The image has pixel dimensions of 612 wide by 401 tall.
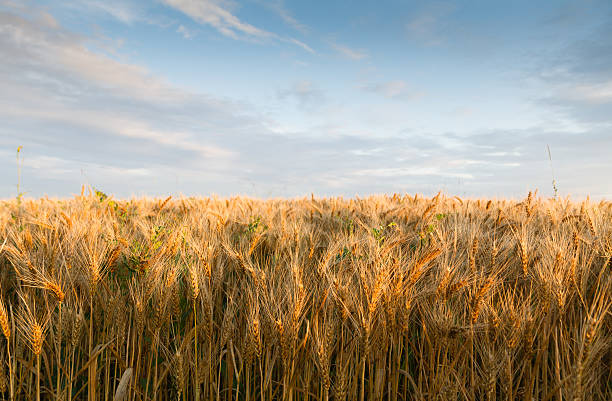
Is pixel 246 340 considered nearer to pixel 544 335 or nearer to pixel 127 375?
pixel 127 375

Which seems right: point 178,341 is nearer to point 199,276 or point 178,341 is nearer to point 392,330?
point 199,276

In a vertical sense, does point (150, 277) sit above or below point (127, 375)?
above

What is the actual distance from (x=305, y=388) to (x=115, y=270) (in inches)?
60.3

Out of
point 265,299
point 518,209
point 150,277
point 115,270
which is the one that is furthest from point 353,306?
point 518,209

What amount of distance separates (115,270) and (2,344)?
702 mm

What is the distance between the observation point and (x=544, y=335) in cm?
167

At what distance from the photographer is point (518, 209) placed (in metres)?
4.54

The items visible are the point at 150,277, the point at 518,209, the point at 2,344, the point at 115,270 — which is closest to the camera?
the point at 150,277

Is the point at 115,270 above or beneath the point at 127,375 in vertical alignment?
above

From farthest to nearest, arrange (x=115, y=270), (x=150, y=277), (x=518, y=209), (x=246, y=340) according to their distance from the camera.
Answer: (x=518, y=209)
(x=115, y=270)
(x=150, y=277)
(x=246, y=340)

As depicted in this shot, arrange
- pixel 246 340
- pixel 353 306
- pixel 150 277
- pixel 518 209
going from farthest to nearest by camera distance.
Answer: pixel 518 209 → pixel 150 277 → pixel 353 306 → pixel 246 340

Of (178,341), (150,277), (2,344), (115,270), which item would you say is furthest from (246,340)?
(2,344)

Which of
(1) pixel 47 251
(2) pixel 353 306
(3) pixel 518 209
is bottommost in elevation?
(2) pixel 353 306

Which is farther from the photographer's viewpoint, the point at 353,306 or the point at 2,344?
the point at 2,344
